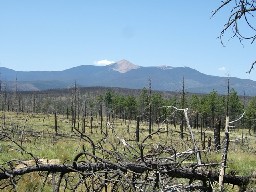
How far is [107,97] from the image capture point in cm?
12100

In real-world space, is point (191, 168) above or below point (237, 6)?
below

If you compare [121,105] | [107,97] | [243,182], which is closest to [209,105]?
[121,105]

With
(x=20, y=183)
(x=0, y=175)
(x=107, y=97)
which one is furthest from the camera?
(x=107, y=97)

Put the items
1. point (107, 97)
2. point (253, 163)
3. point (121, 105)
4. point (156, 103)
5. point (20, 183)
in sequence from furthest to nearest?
point (107, 97) → point (121, 105) → point (156, 103) → point (253, 163) → point (20, 183)

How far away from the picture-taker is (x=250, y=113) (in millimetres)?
80062

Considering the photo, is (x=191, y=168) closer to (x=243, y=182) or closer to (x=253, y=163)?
(x=243, y=182)

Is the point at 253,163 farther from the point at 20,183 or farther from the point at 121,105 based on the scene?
the point at 121,105

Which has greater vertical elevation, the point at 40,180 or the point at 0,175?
the point at 0,175

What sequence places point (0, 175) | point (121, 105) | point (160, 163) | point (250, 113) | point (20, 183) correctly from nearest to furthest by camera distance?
point (160, 163) → point (0, 175) → point (20, 183) → point (250, 113) → point (121, 105)

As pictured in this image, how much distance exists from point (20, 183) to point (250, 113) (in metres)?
78.2

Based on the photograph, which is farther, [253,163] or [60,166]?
[253,163]

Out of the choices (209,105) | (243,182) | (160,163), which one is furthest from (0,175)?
(209,105)

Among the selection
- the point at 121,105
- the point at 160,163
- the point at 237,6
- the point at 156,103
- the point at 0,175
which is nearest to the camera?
the point at 160,163

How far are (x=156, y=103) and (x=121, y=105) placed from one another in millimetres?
15398
